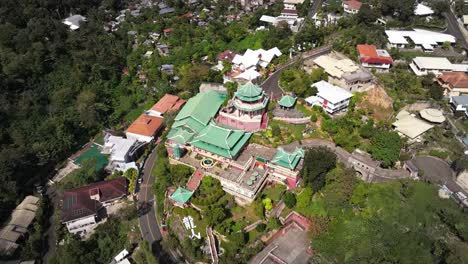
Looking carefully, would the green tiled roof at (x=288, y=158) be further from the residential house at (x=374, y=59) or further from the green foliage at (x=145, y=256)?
the residential house at (x=374, y=59)

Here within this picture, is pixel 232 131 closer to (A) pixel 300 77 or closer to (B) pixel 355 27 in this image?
(A) pixel 300 77

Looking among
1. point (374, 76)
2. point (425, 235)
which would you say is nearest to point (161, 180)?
point (425, 235)

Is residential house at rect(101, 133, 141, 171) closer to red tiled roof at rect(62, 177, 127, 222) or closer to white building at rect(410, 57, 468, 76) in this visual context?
red tiled roof at rect(62, 177, 127, 222)

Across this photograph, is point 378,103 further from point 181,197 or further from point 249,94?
point 181,197

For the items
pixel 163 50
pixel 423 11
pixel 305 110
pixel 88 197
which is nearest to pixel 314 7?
pixel 423 11

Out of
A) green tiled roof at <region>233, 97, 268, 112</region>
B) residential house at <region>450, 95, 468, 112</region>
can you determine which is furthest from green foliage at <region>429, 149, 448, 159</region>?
green tiled roof at <region>233, 97, 268, 112</region>

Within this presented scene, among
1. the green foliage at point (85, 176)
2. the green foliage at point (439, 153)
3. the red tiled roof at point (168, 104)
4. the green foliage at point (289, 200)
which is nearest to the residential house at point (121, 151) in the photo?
the green foliage at point (85, 176)
